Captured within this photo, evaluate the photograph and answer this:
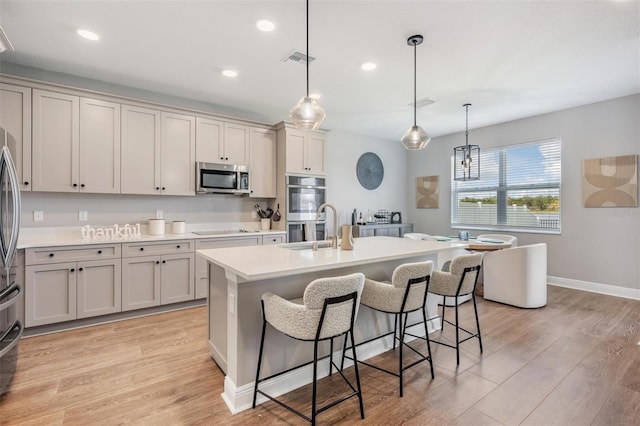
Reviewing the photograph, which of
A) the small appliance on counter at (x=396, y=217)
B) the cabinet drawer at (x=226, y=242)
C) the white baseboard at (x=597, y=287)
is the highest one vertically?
the small appliance on counter at (x=396, y=217)

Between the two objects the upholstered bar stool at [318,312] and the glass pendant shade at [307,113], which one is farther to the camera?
the glass pendant shade at [307,113]

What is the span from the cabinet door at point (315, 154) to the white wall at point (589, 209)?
2386 mm

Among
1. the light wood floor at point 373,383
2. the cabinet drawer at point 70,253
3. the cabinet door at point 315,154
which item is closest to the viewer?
the light wood floor at point 373,383

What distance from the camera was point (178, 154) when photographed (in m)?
3.95

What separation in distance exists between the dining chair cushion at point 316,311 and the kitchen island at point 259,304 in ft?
0.62

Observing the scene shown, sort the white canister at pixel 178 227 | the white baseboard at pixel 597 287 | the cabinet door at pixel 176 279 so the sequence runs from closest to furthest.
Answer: the cabinet door at pixel 176 279 < the white canister at pixel 178 227 < the white baseboard at pixel 597 287

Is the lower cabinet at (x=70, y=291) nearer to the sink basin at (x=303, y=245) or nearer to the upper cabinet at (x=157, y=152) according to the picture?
the upper cabinet at (x=157, y=152)

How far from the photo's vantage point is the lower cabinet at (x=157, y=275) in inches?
134

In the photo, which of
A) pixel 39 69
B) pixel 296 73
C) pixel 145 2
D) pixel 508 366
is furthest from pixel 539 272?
pixel 39 69

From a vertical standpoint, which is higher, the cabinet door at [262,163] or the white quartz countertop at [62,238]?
the cabinet door at [262,163]

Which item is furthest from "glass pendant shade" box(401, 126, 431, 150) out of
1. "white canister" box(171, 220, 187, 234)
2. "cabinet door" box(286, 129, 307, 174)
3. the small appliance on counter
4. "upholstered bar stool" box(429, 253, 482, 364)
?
the small appliance on counter

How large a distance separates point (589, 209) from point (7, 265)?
6.46 meters

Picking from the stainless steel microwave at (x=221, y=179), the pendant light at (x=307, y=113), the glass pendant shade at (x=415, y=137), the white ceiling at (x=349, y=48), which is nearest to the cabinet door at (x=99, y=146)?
the white ceiling at (x=349, y=48)

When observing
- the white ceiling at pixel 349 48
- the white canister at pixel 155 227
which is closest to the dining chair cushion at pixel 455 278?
the white ceiling at pixel 349 48
